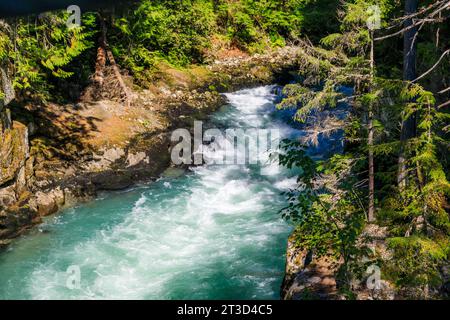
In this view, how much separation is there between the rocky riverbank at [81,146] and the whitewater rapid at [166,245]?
1.84ft

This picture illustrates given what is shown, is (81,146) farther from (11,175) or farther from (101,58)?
(101,58)

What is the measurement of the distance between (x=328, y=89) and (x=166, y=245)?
225 inches

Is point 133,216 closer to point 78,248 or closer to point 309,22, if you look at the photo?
point 78,248

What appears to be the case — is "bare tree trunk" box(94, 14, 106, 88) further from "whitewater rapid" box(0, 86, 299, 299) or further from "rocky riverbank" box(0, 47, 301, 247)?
"whitewater rapid" box(0, 86, 299, 299)

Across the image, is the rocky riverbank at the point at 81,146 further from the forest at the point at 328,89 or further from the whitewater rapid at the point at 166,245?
the whitewater rapid at the point at 166,245

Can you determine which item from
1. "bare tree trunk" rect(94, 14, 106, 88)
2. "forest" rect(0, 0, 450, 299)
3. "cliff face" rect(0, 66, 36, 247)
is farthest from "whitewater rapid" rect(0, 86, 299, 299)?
"bare tree trunk" rect(94, 14, 106, 88)

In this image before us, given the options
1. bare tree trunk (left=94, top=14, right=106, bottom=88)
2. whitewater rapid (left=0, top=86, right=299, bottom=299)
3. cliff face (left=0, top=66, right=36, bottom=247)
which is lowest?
whitewater rapid (left=0, top=86, right=299, bottom=299)

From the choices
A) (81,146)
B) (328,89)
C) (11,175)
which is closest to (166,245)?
(11,175)

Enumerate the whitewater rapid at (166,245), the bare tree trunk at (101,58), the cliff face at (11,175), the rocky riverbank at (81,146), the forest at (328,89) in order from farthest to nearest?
the bare tree trunk at (101,58) < the rocky riverbank at (81,146) < the cliff face at (11,175) < the whitewater rapid at (166,245) < the forest at (328,89)

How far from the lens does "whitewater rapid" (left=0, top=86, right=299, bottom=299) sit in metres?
9.45

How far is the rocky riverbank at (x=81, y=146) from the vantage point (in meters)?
11.2

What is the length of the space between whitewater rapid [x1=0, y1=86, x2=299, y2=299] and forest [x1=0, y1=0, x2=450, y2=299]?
1143mm

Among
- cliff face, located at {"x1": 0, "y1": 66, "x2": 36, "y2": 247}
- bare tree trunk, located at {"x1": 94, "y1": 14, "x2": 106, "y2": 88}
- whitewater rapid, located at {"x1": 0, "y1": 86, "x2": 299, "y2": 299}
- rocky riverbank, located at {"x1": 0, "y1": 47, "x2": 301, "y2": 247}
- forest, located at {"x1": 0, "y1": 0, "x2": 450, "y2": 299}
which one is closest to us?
forest, located at {"x1": 0, "y1": 0, "x2": 450, "y2": 299}

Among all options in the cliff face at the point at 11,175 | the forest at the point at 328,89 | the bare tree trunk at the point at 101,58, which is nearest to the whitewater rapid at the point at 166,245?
the cliff face at the point at 11,175
